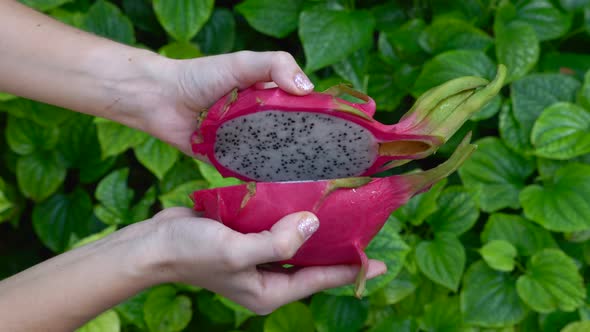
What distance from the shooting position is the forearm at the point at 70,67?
3.55 ft

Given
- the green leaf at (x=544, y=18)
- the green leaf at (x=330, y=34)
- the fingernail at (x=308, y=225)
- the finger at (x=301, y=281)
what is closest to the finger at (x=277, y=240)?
the fingernail at (x=308, y=225)

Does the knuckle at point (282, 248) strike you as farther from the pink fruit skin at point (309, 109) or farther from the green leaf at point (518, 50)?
the green leaf at point (518, 50)

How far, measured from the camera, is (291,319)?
1.32m

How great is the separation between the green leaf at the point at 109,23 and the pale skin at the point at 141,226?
1.11 feet

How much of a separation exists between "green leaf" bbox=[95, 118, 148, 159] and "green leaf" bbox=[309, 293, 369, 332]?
21.1 inches

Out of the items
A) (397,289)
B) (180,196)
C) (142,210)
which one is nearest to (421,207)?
(397,289)

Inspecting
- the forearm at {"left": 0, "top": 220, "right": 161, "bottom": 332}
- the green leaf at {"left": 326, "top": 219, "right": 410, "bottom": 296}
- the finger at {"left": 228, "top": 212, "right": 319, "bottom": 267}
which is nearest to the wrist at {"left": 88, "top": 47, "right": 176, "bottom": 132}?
the forearm at {"left": 0, "top": 220, "right": 161, "bottom": 332}

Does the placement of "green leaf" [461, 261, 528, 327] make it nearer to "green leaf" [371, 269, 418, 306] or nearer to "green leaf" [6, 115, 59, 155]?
"green leaf" [371, 269, 418, 306]

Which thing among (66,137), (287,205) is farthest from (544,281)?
(66,137)

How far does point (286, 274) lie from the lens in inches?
37.8

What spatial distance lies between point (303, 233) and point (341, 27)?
0.72 m

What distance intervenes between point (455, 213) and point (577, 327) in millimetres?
329

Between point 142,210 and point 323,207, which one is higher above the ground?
point 323,207

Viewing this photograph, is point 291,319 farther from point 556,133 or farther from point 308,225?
point 556,133
